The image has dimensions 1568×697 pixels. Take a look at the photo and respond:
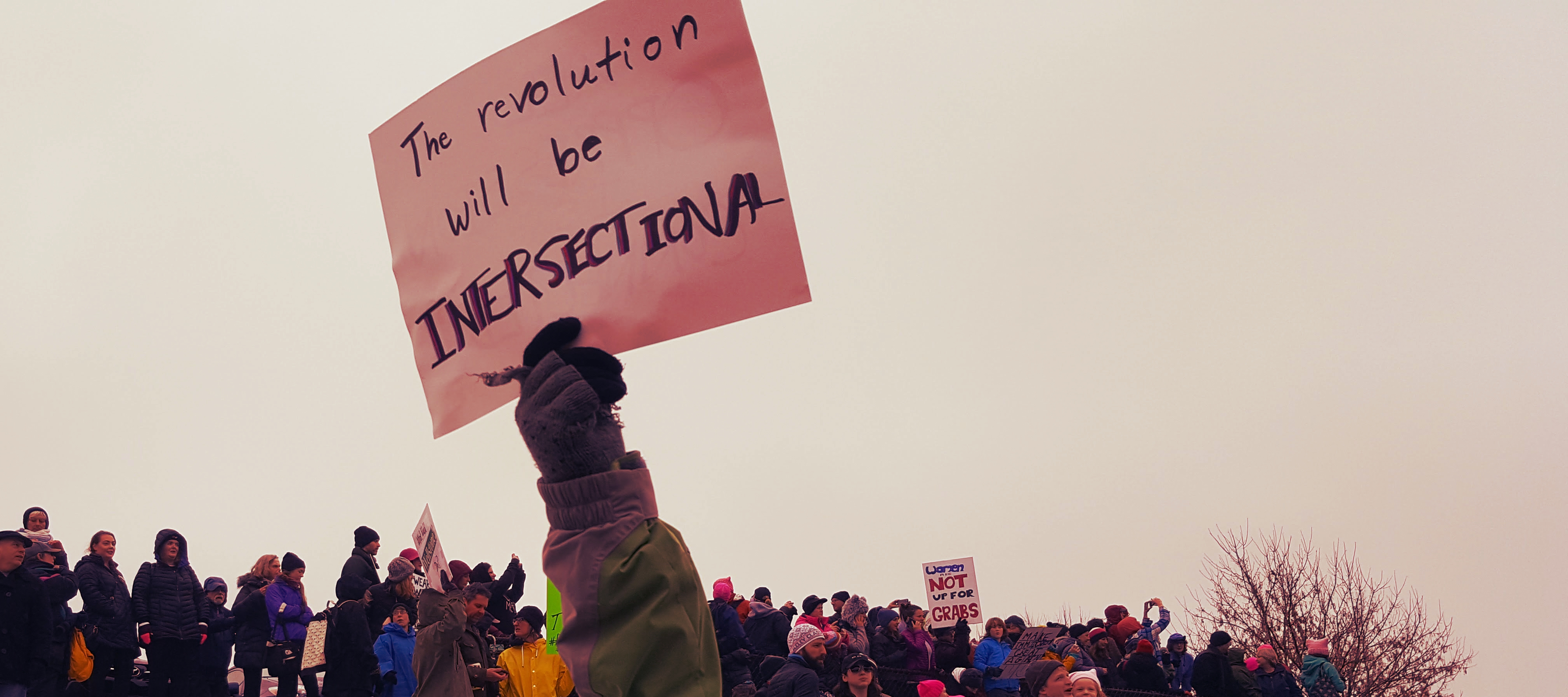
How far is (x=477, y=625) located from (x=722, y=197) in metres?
6.62

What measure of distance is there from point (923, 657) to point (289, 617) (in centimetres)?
759

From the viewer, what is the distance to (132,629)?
888 cm

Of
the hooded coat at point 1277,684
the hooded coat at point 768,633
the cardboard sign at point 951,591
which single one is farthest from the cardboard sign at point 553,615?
the cardboard sign at point 951,591

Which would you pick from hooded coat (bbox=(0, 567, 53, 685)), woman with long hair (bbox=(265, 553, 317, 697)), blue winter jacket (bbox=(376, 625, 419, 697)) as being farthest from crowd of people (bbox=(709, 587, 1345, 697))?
hooded coat (bbox=(0, 567, 53, 685))

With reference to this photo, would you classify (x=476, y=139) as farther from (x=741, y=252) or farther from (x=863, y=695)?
(x=863, y=695)

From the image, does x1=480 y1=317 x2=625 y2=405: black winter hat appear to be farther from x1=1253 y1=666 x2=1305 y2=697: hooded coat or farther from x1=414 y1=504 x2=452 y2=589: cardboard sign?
x1=1253 y1=666 x2=1305 y2=697: hooded coat

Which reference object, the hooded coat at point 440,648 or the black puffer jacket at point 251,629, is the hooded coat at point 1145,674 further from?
the black puffer jacket at point 251,629

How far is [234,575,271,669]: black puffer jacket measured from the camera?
9.16m

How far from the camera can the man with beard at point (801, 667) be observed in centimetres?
934

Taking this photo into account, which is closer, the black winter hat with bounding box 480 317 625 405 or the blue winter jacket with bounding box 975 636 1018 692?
the black winter hat with bounding box 480 317 625 405

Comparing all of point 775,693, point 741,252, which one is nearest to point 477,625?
point 775,693

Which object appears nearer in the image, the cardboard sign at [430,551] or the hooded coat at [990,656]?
the cardboard sign at [430,551]

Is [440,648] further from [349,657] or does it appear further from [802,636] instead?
[802,636]

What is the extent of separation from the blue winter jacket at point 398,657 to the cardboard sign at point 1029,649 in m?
6.61
